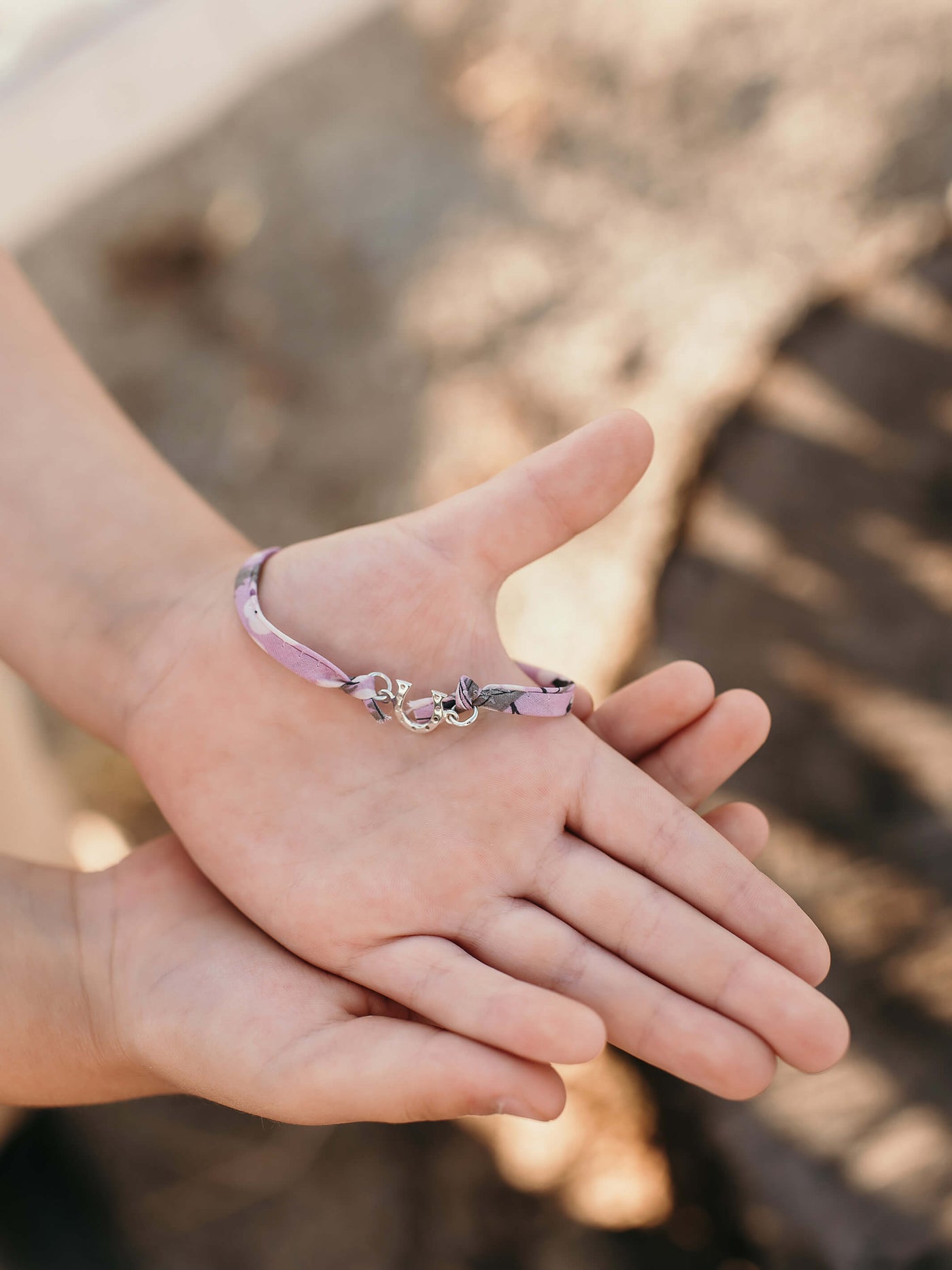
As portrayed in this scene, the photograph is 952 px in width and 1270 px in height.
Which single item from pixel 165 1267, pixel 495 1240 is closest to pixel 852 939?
pixel 495 1240

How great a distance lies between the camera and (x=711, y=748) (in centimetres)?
114

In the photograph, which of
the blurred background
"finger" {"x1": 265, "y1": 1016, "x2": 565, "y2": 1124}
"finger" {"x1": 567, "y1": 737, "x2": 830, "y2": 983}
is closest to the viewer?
"finger" {"x1": 265, "y1": 1016, "x2": 565, "y2": 1124}

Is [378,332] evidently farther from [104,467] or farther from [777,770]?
[777,770]

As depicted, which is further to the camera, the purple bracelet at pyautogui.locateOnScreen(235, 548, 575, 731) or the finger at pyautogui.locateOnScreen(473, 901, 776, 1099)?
the purple bracelet at pyautogui.locateOnScreen(235, 548, 575, 731)

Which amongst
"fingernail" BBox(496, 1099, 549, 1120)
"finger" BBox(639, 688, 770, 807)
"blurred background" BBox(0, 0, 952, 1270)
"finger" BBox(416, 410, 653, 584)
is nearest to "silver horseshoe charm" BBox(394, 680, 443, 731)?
"finger" BBox(416, 410, 653, 584)

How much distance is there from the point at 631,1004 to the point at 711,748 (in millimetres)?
310

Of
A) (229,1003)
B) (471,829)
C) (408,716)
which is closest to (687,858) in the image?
(471,829)

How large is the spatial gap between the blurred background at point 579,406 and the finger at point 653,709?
60 centimetres

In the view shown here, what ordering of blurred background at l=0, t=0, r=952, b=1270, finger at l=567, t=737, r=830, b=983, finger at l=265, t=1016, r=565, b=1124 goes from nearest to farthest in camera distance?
finger at l=265, t=1016, r=565, b=1124, finger at l=567, t=737, r=830, b=983, blurred background at l=0, t=0, r=952, b=1270

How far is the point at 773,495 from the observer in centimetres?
186

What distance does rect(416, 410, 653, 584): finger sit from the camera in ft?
3.52

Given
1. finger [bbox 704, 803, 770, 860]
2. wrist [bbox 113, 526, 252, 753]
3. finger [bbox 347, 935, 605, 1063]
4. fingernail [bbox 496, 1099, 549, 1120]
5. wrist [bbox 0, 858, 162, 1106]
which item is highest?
wrist [bbox 113, 526, 252, 753]

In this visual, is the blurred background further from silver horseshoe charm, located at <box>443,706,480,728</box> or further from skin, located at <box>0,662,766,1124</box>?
silver horseshoe charm, located at <box>443,706,480,728</box>

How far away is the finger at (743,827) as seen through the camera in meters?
1.12
